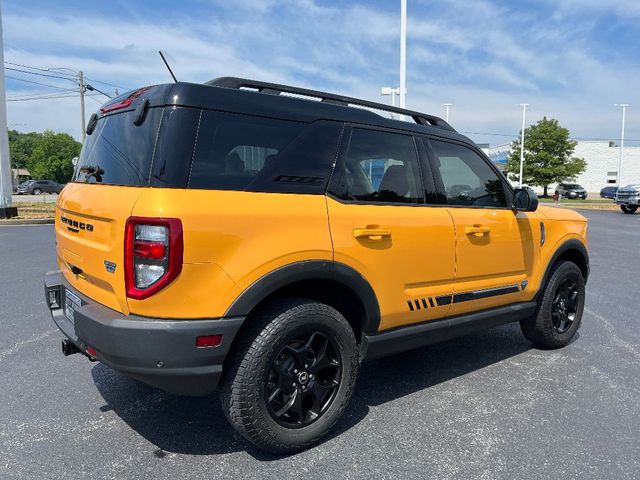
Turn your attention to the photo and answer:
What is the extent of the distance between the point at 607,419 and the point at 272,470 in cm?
216

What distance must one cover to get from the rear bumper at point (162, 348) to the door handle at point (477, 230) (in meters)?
1.85

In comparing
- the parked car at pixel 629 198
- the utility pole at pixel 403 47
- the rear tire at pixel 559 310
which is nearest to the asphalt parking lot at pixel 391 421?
the rear tire at pixel 559 310

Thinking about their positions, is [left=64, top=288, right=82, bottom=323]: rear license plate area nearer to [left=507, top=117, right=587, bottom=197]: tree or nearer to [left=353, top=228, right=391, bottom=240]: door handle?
[left=353, top=228, right=391, bottom=240]: door handle

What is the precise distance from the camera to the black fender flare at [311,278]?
2490mm


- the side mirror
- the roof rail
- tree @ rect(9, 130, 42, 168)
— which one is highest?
tree @ rect(9, 130, 42, 168)

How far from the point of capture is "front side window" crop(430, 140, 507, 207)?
3.63 m

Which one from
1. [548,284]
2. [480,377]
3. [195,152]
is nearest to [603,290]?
[548,284]

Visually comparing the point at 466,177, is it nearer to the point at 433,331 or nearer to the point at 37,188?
the point at 433,331

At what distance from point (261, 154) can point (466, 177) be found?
179 centimetres

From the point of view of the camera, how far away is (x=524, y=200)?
395cm

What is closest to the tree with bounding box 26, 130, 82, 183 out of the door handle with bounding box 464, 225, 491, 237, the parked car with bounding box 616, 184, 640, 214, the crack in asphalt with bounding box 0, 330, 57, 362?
the parked car with bounding box 616, 184, 640, 214

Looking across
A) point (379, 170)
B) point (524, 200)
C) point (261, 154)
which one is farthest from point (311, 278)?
point (524, 200)

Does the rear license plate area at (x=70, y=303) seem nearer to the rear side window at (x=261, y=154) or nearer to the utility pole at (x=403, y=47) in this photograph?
the rear side window at (x=261, y=154)

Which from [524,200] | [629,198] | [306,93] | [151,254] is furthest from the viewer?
[629,198]
